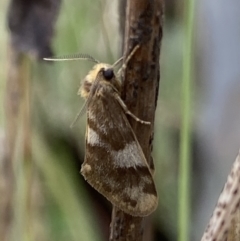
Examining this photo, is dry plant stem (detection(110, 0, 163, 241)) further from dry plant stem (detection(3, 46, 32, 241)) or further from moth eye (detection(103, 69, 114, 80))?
dry plant stem (detection(3, 46, 32, 241))

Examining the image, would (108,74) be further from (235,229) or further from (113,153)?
(235,229)

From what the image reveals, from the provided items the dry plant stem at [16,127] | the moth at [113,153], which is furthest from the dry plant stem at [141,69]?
the dry plant stem at [16,127]

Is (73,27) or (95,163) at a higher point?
(73,27)

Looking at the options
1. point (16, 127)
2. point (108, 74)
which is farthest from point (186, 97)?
point (16, 127)

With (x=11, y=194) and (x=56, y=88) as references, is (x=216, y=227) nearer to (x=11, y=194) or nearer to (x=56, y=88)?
(x=11, y=194)

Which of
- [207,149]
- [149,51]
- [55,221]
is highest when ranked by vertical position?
[149,51]

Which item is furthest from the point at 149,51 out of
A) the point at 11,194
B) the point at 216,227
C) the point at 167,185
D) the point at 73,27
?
the point at 167,185
